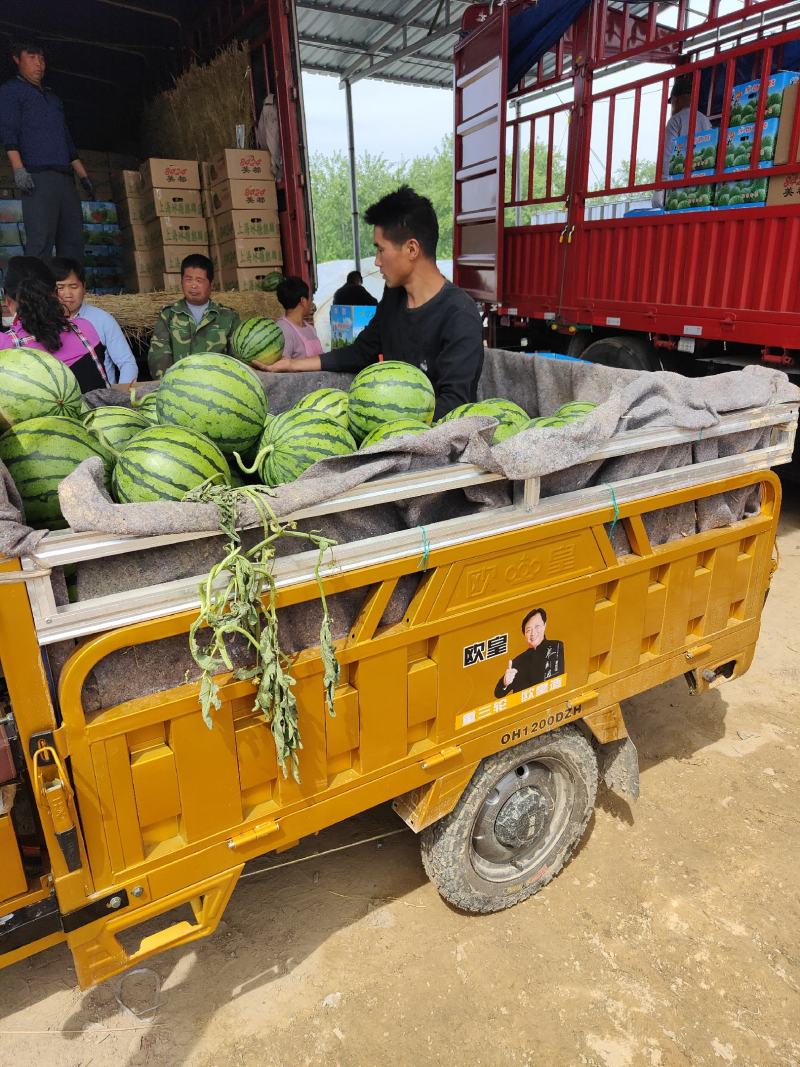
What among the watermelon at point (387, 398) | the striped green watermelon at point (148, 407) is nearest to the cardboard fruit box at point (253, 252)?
the striped green watermelon at point (148, 407)

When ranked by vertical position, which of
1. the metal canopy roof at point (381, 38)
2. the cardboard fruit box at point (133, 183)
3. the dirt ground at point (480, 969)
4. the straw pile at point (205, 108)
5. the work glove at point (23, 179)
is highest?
the metal canopy roof at point (381, 38)

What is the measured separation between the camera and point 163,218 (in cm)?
725

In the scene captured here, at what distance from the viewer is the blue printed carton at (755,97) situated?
499cm

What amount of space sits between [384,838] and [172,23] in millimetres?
9566

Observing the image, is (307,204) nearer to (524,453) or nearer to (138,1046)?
(524,453)

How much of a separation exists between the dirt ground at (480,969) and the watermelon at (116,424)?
1696mm

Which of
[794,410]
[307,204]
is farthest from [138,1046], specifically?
[307,204]

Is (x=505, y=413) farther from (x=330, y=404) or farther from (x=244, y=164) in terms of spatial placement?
(x=244, y=164)

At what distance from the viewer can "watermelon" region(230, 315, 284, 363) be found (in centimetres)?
374

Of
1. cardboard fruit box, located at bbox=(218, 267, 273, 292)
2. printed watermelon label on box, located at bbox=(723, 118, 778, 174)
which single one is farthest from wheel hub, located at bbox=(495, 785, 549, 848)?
cardboard fruit box, located at bbox=(218, 267, 273, 292)

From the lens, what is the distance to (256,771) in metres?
1.72

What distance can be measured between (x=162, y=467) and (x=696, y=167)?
19.0 ft

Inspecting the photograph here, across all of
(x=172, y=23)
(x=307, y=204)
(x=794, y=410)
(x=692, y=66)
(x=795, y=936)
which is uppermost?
(x=172, y=23)

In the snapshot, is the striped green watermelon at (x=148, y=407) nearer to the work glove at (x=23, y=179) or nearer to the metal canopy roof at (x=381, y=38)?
the work glove at (x=23, y=179)
